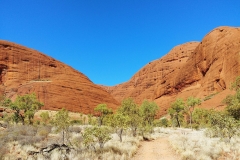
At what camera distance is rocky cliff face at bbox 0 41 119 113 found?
2805 inches

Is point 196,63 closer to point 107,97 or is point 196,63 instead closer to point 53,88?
point 107,97

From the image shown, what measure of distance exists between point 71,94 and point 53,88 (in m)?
6.27

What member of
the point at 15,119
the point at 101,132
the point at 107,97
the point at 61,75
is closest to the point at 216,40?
the point at 107,97

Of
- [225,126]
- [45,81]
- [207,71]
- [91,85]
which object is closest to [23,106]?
[225,126]

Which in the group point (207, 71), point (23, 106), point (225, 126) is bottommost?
point (225, 126)

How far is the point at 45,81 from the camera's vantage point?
3155 inches

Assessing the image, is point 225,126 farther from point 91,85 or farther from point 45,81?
point 91,85

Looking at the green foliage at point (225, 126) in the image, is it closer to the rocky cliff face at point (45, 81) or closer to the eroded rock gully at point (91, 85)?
the eroded rock gully at point (91, 85)

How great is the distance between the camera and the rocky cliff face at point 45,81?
71250mm

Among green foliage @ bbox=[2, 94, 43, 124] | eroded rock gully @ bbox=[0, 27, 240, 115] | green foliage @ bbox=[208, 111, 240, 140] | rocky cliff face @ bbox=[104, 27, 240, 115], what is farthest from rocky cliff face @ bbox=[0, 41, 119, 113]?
green foliage @ bbox=[208, 111, 240, 140]

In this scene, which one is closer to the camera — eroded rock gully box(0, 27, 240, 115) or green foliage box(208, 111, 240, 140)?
green foliage box(208, 111, 240, 140)

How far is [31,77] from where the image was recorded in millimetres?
85500

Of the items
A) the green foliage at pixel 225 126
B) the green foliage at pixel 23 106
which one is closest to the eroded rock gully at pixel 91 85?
the green foliage at pixel 23 106

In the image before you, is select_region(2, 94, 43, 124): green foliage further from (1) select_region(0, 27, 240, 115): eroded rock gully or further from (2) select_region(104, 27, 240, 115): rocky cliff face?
(2) select_region(104, 27, 240, 115): rocky cliff face
